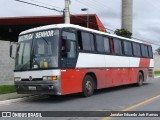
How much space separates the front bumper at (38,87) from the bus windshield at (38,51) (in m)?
0.62

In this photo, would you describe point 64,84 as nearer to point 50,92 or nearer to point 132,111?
point 50,92

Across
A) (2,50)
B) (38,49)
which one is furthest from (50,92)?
(2,50)

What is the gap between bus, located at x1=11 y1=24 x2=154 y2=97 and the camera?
14.5 m

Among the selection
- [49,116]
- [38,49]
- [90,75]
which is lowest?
[49,116]

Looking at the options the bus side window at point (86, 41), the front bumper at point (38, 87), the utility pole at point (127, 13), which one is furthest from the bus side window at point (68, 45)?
the utility pole at point (127, 13)

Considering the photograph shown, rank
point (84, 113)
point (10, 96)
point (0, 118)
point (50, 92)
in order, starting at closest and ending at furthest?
1. point (0, 118)
2. point (84, 113)
3. point (50, 92)
4. point (10, 96)

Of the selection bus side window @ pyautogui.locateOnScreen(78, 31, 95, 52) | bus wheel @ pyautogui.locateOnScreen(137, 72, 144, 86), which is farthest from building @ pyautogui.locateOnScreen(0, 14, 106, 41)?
bus side window @ pyautogui.locateOnScreen(78, 31, 95, 52)

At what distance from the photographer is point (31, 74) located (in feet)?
48.7

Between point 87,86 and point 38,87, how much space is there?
109 inches

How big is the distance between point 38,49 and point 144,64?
36.9 feet

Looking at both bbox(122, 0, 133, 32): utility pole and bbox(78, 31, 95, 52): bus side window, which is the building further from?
bbox(78, 31, 95, 52): bus side window

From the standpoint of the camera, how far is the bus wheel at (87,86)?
16219 millimetres

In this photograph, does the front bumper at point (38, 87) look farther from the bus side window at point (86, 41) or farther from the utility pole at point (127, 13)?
the utility pole at point (127, 13)

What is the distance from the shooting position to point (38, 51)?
49.0 ft
